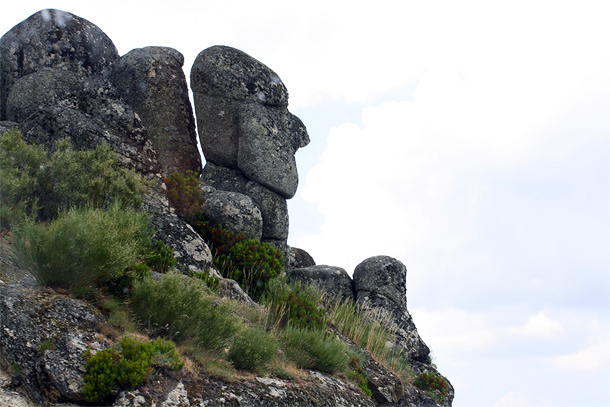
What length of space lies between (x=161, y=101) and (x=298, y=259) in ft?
23.3

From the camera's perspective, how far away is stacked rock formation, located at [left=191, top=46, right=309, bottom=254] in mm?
17453

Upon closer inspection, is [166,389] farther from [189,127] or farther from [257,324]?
[189,127]

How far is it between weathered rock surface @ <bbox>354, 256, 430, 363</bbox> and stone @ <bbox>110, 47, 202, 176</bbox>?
6.54m

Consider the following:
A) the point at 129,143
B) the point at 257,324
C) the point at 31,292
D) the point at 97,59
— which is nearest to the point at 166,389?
the point at 31,292

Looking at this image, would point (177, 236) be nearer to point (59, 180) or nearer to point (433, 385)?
point (59, 180)

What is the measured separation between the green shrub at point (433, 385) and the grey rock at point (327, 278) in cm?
336

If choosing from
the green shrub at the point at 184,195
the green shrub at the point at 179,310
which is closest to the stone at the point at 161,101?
the green shrub at the point at 184,195

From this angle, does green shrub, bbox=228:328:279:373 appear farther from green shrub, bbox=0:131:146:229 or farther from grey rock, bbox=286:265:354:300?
grey rock, bbox=286:265:354:300

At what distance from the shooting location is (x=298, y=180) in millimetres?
18453

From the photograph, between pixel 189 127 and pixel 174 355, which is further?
pixel 189 127

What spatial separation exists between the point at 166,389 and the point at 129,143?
874 centimetres

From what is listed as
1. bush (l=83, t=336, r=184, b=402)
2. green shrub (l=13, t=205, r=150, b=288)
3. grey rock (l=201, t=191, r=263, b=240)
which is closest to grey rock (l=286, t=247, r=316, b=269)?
grey rock (l=201, t=191, r=263, b=240)

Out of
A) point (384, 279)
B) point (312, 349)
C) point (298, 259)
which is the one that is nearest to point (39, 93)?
point (298, 259)

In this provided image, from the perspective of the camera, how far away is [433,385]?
14703mm
